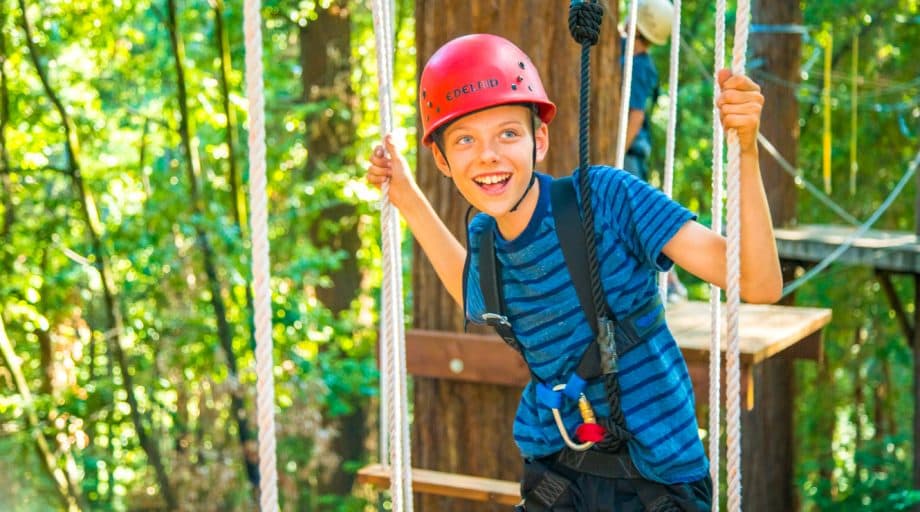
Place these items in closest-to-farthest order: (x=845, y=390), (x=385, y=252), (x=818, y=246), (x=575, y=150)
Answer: (x=385, y=252)
(x=575, y=150)
(x=818, y=246)
(x=845, y=390)

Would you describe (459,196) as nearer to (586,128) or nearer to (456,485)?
(456,485)

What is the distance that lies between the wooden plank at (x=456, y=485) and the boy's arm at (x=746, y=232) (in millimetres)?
1216

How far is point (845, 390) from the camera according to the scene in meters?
10.9

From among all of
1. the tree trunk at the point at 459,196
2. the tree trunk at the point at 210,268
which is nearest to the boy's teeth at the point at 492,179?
the tree trunk at the point at 459,196

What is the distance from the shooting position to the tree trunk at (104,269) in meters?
5.99

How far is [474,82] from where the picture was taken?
4.83ft

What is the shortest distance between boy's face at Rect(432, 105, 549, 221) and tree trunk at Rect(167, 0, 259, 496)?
169 inches

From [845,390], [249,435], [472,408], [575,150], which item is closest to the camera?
[575,150]

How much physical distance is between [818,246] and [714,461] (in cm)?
397

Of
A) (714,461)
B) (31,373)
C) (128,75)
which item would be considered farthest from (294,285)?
(714,461)

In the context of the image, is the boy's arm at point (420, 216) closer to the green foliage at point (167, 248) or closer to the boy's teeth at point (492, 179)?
the boy's teeth at point (492, 179)

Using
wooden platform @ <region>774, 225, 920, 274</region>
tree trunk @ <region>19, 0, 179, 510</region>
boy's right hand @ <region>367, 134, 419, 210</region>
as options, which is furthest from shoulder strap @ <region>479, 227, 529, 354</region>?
tree trunk @ <region>19, 0, 179, 510</region>

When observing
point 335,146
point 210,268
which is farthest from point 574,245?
point 335,146

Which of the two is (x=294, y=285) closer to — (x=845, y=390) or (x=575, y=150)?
(x=575, y=150)
